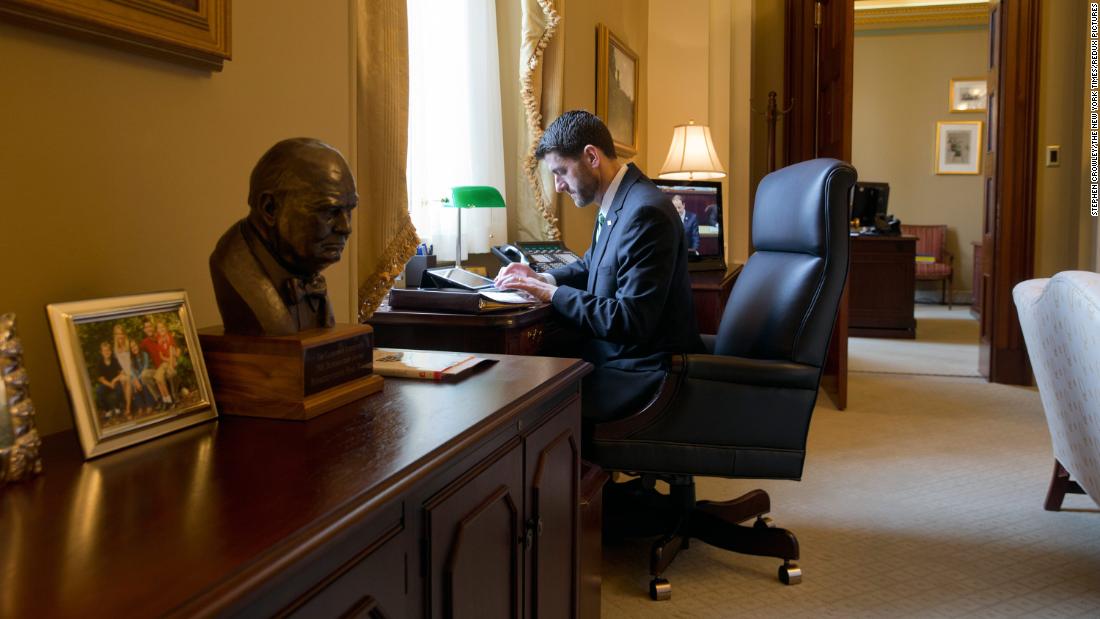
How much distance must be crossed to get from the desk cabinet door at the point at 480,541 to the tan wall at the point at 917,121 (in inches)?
428

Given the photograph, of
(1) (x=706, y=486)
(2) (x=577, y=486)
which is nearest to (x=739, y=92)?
(1) (x=706, y=486)

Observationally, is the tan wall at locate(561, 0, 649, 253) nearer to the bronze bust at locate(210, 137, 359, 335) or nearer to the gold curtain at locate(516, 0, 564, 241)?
the gold curtain at locate(516, 0, 564, 241)

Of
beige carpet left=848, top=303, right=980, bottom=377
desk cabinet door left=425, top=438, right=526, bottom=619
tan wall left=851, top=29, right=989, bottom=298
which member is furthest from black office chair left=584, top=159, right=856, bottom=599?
tan wall left=851, top=29, right=989, bottom=298

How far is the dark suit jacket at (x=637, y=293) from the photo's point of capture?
233cm

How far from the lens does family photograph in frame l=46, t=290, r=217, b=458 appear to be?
36.2 inches

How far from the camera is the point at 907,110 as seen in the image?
10906 mm

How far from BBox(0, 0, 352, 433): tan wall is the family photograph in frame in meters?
0.20

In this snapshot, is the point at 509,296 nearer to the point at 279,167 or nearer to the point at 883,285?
the point at 279,167

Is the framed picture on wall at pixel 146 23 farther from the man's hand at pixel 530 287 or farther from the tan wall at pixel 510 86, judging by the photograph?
the tan wall at pixel 510 86

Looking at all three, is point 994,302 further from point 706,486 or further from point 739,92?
point 706,486

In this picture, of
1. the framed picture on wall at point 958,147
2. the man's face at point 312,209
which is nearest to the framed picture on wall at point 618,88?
the man's face at point 312,209

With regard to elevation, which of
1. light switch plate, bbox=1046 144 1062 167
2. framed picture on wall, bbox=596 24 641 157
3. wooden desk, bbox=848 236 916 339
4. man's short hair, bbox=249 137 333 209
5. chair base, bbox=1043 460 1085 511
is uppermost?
framed picture on wall, bbox=596 24 641 157

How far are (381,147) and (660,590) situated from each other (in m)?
1.47

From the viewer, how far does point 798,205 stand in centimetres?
234
